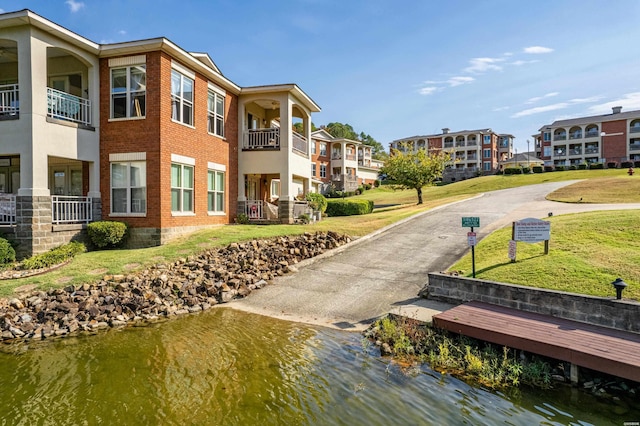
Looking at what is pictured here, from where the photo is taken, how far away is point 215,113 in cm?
1988

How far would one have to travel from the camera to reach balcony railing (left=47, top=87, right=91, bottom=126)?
14977 millimetres

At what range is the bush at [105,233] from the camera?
15070mm

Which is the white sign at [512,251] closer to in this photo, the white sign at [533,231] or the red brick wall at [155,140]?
the white sign at [533,231]

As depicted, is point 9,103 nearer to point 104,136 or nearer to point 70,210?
point 104,136

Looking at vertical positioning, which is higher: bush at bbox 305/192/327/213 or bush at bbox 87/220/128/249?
bush at bbox 305/192/327/213

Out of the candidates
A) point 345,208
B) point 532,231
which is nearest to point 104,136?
point 532,231

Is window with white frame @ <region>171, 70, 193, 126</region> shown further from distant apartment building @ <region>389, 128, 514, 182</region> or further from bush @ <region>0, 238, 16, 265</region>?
distant apartment building @ <region>389, 128, 514, 182</region>

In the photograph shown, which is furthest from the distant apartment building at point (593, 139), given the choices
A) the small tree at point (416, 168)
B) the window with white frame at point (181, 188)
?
the window with white frame at point (181, 188)

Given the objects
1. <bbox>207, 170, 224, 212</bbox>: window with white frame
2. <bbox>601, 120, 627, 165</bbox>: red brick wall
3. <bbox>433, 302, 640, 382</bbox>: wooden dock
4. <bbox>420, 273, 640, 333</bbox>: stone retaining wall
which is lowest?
<bbox>433, 302, 640, 382</bbox>: wooden dock

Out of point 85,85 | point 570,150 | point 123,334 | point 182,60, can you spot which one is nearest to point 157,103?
point 182,60

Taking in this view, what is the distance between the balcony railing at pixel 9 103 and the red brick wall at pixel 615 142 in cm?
8475

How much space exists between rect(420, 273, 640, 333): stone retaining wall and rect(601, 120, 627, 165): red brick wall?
77.5 metres

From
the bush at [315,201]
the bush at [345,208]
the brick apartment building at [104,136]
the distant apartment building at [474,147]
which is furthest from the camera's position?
the distant apartment building at [474,147]

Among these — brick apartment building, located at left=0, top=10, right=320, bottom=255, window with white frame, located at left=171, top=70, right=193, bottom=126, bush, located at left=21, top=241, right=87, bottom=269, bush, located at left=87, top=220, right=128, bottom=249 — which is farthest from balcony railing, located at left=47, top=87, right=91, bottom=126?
bush, located at left=21, top=241, right=87, bottom=269
